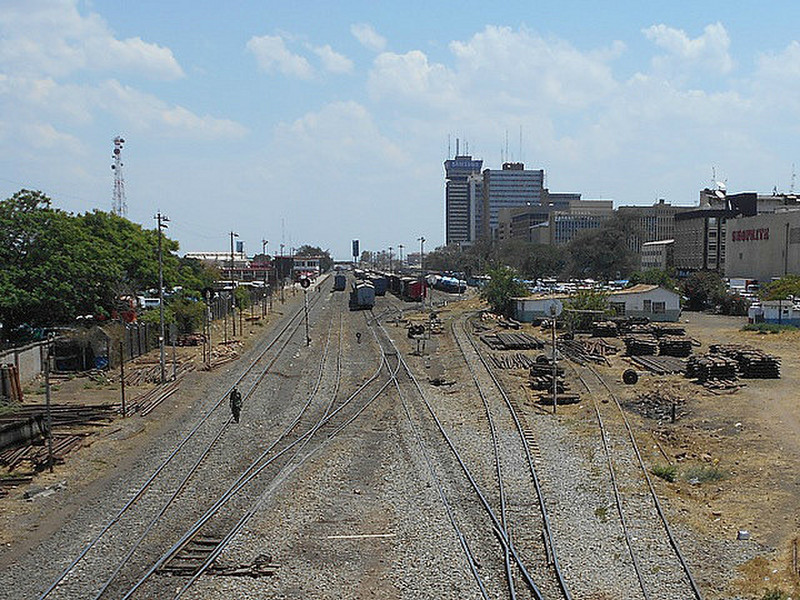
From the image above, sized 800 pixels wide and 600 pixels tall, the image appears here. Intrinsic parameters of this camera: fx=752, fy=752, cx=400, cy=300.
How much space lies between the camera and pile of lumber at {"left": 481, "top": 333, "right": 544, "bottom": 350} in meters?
40.7

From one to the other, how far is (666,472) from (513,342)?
2459 cm

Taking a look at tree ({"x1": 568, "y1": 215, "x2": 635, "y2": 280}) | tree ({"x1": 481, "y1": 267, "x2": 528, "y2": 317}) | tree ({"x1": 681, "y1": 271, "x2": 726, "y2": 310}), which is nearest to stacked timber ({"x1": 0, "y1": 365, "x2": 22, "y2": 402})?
tree ({"x1": 481, "y1": 267, "x2": 528, "y2": 317})

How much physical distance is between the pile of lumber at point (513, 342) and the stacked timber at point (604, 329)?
441 centimetres

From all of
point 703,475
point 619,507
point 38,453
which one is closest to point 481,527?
point 619,507

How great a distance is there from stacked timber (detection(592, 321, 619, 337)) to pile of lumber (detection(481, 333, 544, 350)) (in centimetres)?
441

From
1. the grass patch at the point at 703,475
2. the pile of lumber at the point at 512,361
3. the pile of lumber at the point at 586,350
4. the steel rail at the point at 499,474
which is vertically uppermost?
the pile of lumber at the point at 586,350

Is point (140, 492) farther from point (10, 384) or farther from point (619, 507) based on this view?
point (10, 384)

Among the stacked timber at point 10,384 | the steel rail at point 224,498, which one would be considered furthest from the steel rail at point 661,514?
the stacked timber at point 10,384

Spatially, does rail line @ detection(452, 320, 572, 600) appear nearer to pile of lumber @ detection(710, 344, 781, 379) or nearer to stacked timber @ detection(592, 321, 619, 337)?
stacked timber @ detection(592, 321, 619, 337)

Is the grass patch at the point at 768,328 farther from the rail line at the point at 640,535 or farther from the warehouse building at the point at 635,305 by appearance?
the rail line at the point at 640,535

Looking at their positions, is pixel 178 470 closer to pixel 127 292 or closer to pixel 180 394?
pixel 180 394

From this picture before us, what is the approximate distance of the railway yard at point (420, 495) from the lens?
11.3 m

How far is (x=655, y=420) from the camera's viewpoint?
23000mm

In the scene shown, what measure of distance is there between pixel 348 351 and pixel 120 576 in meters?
27.9
